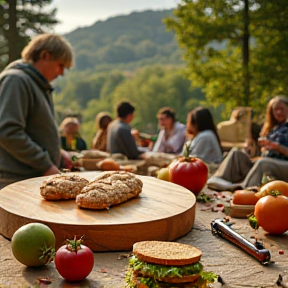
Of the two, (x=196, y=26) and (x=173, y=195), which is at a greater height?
(x=196, y=26)

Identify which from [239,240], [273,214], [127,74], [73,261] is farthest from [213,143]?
[127,74]

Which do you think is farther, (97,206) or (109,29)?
(109,29)

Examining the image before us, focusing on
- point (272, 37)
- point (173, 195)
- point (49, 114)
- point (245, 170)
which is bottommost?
point (245, 170)

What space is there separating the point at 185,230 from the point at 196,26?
5.60 meters

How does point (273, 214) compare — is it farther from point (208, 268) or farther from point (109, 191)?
point (109, 191)

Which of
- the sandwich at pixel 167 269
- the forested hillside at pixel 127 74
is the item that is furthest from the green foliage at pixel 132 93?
the sandwich at pixel 167 269

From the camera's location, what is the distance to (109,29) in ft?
74.5

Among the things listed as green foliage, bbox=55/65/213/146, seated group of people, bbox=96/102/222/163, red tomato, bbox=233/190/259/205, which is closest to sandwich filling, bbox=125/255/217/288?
red tomato, bbox=233/190/259/205

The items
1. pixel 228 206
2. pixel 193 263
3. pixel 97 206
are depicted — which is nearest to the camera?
pixel 193 263

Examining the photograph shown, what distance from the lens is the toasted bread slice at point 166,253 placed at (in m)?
1.36

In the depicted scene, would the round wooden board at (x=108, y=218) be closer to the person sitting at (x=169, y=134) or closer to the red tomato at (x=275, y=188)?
the red tomato at (x=275, y=188)


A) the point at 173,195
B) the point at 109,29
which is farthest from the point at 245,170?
the point at 109,29

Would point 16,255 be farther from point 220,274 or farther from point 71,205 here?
point 220,274

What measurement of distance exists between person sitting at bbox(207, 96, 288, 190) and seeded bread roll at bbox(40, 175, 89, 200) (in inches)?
47.1
